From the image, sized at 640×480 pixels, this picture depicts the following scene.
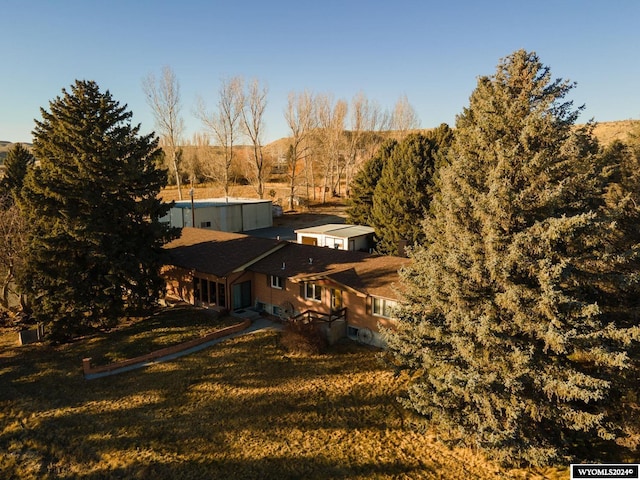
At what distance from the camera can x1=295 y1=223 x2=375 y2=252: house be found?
32.7m

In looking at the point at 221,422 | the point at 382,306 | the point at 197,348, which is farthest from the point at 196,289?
the point at 382,306

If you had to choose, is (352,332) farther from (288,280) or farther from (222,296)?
(222,296)

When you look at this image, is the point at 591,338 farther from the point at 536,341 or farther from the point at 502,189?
the point at 502,189

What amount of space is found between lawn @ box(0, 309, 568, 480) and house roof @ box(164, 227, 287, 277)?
17.8ft

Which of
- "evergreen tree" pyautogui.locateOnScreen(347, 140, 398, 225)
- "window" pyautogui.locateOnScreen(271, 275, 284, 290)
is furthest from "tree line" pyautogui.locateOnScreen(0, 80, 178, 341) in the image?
"evergreen tree" pyautogui.locateOnScreen(347, 140, 398, 225)

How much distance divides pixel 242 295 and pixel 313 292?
17.7ft

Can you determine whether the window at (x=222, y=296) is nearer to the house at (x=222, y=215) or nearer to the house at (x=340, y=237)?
the house at (x=340, y=237)

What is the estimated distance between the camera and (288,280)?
22672 mm

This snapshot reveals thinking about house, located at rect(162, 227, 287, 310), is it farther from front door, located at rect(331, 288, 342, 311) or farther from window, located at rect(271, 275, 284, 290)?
front door, located at rect(331, 288, 342, 311)

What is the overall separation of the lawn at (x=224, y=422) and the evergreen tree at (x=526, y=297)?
1.93 m

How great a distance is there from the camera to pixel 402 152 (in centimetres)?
3142

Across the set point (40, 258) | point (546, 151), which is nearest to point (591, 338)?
point (546, 151)

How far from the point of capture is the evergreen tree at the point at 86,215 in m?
20.9

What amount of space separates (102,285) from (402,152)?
23.8m
